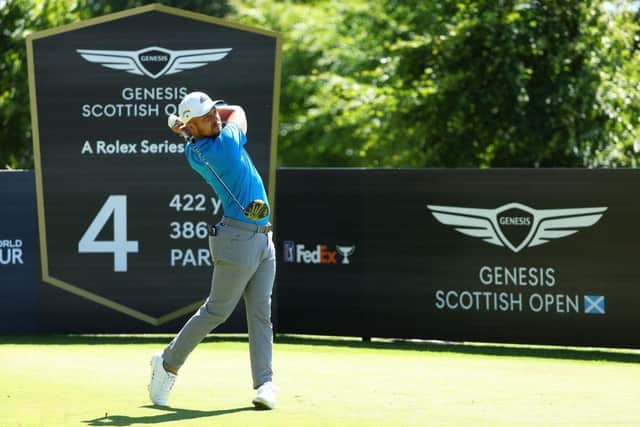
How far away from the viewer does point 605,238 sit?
38.8 feet

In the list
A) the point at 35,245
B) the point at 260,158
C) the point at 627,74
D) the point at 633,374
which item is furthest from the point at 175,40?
the point at 627,74

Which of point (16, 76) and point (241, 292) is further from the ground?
point (16, 76)

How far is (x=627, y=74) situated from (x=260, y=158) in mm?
12280

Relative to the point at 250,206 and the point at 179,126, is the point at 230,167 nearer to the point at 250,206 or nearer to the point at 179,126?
the point at 250,206

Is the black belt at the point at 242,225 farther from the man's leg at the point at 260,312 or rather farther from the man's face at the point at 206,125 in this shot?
the man's face at the point at 206,125

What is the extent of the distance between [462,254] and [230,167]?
494 centimetres

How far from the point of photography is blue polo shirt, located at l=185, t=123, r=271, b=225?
7.82m

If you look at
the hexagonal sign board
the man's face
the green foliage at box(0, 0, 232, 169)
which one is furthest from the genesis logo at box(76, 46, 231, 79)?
the green foliage at box(0, 0, 232, 169)

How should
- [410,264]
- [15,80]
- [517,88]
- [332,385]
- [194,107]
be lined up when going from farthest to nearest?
[15,80], [517,88], [410,264], [332,385], [194,107]

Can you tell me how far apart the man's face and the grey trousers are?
1.99ft

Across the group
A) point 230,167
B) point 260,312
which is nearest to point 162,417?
point 260,312

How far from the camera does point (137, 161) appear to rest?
12.7 meters

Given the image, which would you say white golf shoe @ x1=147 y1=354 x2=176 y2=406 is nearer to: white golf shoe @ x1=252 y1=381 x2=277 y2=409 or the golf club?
white golf shoe @ x1=252 y1=381 x2=277 y2=409

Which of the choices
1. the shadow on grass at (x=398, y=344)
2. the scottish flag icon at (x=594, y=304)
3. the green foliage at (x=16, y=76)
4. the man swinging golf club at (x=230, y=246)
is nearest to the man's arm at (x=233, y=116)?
the man swinging golf club at (x=230, y=246)
